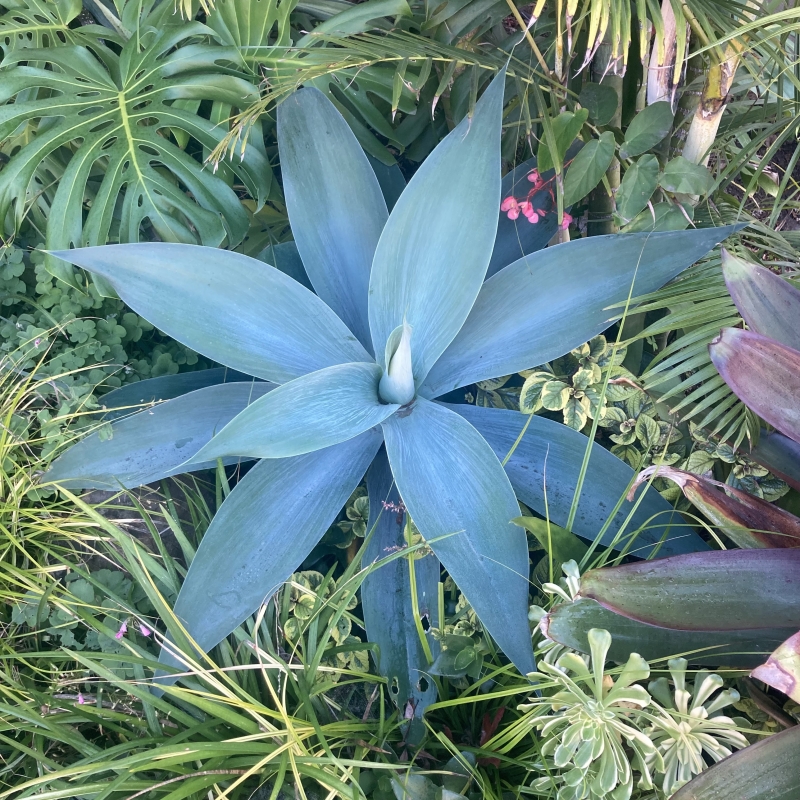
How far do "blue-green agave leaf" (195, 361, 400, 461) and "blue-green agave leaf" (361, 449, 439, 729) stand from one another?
0.54ft

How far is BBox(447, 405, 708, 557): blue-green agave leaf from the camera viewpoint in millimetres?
848

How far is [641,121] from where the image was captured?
0.84 meters

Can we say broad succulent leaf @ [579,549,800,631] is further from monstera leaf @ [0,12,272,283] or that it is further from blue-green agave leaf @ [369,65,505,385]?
monstera leaf @ [0,12,272,283]

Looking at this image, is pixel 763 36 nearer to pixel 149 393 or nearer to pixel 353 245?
pixel 353 245

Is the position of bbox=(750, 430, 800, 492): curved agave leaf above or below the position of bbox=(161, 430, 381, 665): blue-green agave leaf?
above

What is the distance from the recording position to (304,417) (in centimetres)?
79

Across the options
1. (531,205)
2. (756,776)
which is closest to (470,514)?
(756,776)

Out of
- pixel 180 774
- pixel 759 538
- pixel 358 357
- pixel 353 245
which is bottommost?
pixel 180 774

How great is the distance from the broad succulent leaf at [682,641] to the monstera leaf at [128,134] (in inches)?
32.4

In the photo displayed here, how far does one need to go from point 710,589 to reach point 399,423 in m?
0.45

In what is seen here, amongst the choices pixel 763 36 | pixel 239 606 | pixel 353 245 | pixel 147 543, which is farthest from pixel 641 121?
pixel 147 543

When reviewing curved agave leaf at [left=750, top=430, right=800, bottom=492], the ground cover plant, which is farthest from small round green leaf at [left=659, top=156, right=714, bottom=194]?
curved agave leaf at [left=750, top=430, right=800, bottom=492]

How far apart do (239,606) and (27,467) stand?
1.57ft

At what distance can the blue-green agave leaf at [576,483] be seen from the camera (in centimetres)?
85
